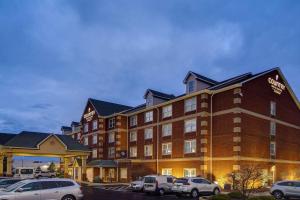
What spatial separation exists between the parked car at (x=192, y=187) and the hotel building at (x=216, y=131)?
779 centimetres

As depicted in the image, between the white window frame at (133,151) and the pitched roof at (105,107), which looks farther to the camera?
the pitched roof at (105,107)

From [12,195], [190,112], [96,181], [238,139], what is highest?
[190,112]

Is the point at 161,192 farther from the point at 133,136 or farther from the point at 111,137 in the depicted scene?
the point at 111,137

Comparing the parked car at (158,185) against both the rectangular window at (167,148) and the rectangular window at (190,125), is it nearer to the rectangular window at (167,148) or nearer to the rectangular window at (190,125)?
the rectangular window at (190,125)

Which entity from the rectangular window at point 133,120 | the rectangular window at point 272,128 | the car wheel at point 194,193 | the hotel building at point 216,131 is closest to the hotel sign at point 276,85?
the hotel building at point 216,131

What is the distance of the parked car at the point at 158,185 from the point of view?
34341 mm

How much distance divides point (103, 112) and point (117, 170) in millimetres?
12058

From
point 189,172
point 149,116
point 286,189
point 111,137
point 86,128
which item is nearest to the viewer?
point 286,189

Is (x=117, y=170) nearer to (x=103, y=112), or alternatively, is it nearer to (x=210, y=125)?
(x=103, y=112)

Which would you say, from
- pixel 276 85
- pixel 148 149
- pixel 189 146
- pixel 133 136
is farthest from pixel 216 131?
pixel 133 136

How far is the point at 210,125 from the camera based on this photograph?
43406 mm

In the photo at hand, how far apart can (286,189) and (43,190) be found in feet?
68.3

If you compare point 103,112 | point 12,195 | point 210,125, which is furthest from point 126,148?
point 12,195

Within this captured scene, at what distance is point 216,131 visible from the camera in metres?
42.5
